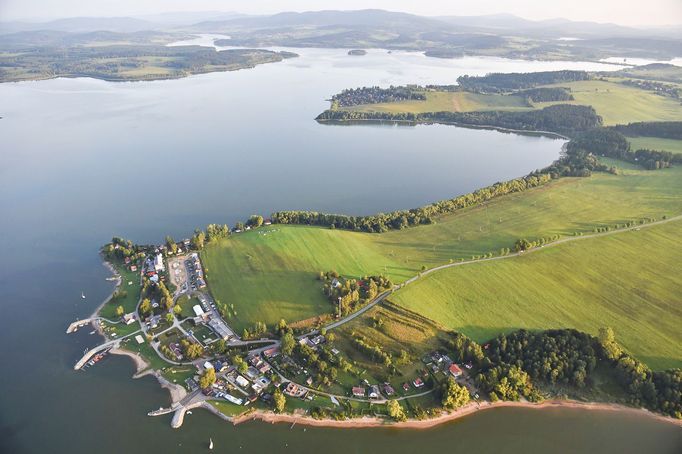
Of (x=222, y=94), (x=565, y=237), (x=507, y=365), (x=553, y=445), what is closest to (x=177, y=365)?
(x=507, y=365)

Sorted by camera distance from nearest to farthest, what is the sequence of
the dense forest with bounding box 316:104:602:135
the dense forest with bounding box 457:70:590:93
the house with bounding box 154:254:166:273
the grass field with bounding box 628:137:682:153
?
the house with bounding box 154:254:166:273, the grass field with bounding box 628:137:682:153, the dense forest with bounding box 316:104:602:135, the dense forest with bounding box 457:70:590:93

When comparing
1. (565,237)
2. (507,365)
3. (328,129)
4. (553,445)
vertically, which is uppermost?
(328,129)

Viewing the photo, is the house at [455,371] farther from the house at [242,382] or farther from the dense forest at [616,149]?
the dense forest at [616,149]

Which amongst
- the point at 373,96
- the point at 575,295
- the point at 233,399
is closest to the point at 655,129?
the point at 373,96

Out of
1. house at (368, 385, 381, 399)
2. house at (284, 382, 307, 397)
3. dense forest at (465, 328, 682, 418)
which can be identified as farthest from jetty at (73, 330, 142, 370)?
dense forest at (465, 328, 682, 418)

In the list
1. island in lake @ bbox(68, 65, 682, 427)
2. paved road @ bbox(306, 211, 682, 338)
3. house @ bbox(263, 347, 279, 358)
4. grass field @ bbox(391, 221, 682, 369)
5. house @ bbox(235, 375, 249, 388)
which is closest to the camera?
island in lake @ bbox(68, 65, 682, 427)

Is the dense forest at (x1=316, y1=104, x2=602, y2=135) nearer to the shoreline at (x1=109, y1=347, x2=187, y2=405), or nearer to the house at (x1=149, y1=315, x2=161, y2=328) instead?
Result: the house at (x1=149, y1=315, x2=161, y2=328)

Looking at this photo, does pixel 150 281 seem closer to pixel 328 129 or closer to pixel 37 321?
pixel 37 321
